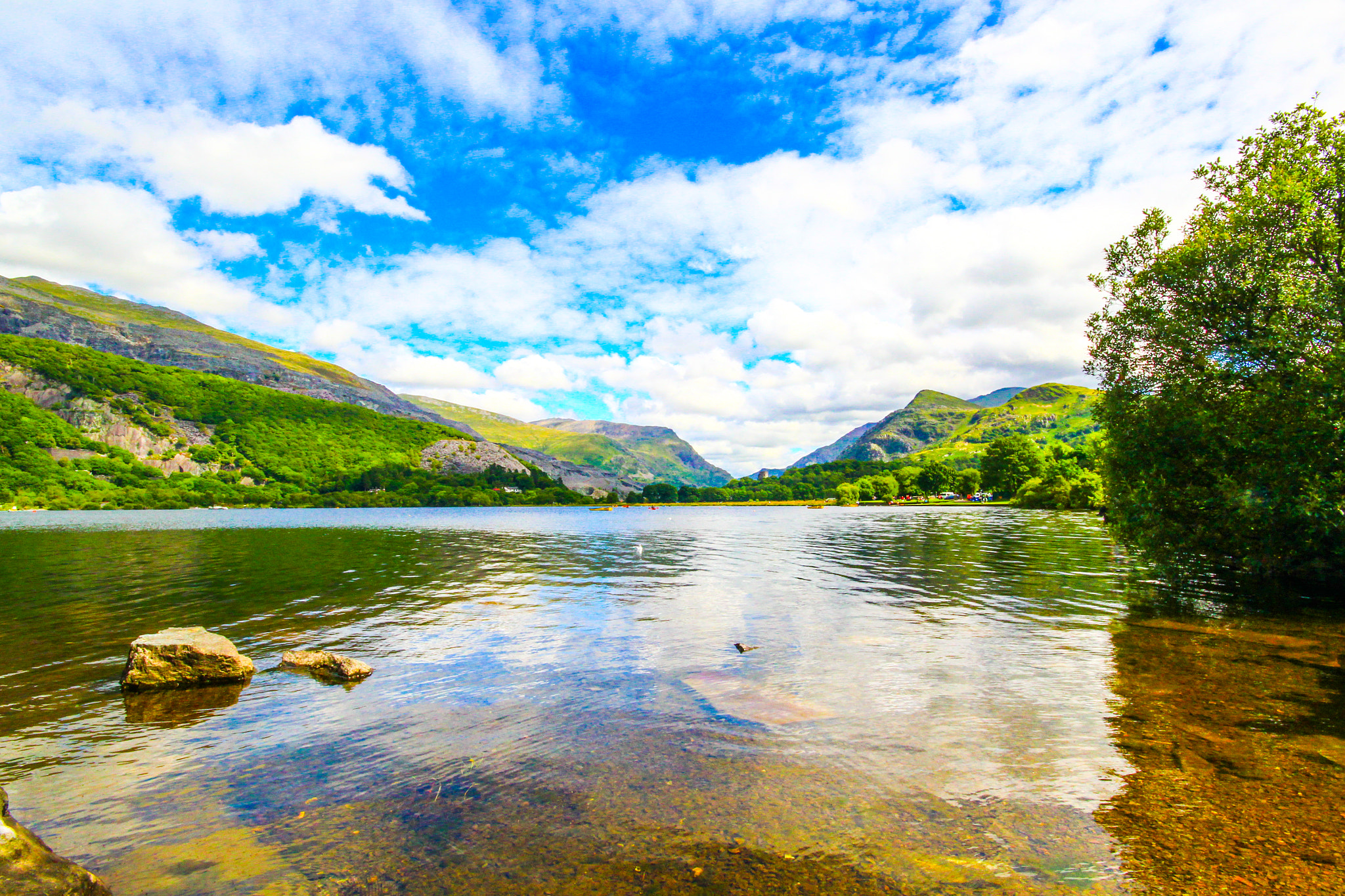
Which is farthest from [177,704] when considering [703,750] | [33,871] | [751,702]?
[751,702]

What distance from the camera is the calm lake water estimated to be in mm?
9117

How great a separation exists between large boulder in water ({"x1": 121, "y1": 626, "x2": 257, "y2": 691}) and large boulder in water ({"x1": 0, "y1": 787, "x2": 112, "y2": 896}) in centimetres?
1331

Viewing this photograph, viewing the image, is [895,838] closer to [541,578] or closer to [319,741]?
[319,741]

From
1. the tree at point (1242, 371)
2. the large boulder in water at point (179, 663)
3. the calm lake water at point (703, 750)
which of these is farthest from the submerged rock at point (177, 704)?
the tree at point (1242, 371)

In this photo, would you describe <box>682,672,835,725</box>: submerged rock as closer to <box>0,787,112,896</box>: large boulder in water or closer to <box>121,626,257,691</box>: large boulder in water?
<box>0,787,112,896</box>: large boulder in water

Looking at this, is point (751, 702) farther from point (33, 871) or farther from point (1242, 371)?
point (1242, 371)

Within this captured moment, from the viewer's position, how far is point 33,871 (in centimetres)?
730

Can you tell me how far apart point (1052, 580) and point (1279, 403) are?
18355 mm

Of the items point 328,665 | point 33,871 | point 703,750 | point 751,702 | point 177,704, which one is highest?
point 33,871

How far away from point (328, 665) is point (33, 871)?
46.6 ft

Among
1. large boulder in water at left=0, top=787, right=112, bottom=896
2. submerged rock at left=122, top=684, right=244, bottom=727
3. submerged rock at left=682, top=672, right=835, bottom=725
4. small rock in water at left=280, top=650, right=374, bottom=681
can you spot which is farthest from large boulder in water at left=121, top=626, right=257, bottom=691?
submerged rock at left=682, top=672, right=835, bottom=725

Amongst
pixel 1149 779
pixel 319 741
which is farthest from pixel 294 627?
pixel 1149 779

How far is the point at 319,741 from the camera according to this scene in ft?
48.0

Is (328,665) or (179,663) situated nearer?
(179,663)
